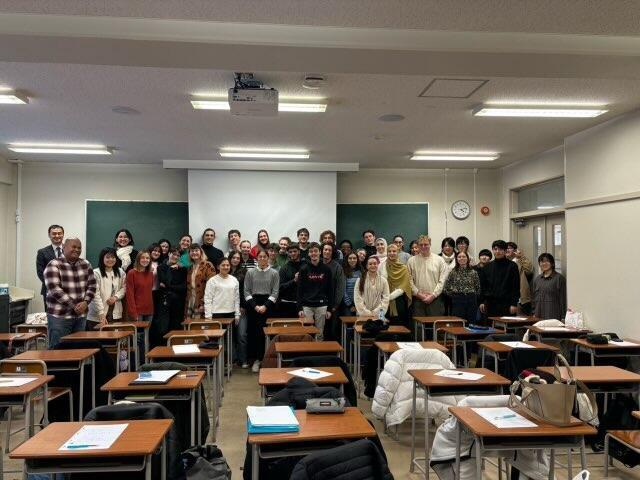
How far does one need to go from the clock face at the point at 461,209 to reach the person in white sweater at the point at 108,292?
237 inches

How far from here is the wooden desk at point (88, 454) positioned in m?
2.05

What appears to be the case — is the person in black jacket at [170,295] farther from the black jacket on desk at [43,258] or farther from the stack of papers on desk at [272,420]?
the stack of papers on desk at [272,420]

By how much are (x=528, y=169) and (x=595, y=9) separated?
18.4 feet

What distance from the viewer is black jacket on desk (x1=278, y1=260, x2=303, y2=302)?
684 cm

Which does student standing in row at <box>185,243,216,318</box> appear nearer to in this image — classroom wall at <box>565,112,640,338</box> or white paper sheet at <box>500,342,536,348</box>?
white paper sheet at <box>500,342,536,348</box>

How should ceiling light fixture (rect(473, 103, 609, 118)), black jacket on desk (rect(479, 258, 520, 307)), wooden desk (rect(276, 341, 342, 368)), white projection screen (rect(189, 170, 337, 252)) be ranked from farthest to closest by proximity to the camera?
1. white projection screen (rect(189, 170, 337, 252))
2. black jacket on desk (rect(479, 258, 520, 307))
3. ceiling light fixture (rect(473, 103, 609, 118))
4. wooden desk (rect(276, 341, 342, 368))

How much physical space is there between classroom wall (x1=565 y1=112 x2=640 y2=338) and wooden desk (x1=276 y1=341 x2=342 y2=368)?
349 centimetres

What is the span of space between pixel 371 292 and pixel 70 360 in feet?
11.7

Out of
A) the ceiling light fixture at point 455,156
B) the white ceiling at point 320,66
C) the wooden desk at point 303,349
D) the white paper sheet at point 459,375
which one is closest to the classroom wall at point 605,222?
the white ceiling at point 320,66

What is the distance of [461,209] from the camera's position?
31.9ft

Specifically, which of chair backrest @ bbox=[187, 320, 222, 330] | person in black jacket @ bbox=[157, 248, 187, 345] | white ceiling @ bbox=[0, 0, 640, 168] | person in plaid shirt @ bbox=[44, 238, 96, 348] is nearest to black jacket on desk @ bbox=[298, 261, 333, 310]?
chair backrest @ bbox=[187, 320, 222, 330]

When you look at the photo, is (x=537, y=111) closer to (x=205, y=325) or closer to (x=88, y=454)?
(x=205, y=325)

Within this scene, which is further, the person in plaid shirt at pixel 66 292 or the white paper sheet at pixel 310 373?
the person in plaid shirt at pixel 66 292

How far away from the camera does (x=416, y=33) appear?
3557 millimetres
